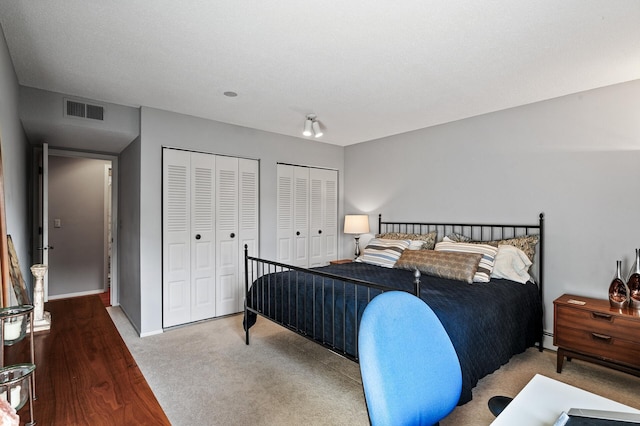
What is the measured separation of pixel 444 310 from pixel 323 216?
3182 mm

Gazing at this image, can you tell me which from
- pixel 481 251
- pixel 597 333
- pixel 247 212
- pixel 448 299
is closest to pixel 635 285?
pixel 597 333

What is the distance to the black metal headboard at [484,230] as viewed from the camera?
3.27 metres

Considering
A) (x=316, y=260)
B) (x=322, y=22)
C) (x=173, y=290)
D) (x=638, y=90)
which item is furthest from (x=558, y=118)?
(x=173, y=290)

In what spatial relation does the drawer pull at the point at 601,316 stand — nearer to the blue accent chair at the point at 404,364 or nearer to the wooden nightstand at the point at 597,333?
the wooden nightstand at the point at 597,333

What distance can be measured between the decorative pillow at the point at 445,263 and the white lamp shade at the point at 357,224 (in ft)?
4.06

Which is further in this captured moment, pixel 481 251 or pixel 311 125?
pixel 311 125

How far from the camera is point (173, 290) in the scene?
372 cm

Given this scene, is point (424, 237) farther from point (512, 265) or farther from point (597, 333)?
point (597, 333)

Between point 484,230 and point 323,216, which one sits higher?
point 323,216

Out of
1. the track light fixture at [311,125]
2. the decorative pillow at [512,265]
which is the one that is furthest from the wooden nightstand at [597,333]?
the track light fixture at [311,125]

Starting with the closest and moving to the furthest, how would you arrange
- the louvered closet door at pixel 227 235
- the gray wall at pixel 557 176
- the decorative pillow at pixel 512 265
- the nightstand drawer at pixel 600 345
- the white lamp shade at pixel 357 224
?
1. the nightstand drawer at pixel 600 345
2. the gray wall at pixel 557 176
3. the decorative pillow at pixel 512 265
4. the louvered closet door at pixel 227 235
5. the white lamp shade at pixel 357 224

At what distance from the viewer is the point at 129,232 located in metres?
3.94

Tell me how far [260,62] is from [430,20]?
4.02ft

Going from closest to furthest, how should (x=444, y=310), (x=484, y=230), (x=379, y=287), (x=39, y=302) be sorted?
(x=39, y=302), (x=379, y=287), (x=444, y=310), (x=484, y=230)
